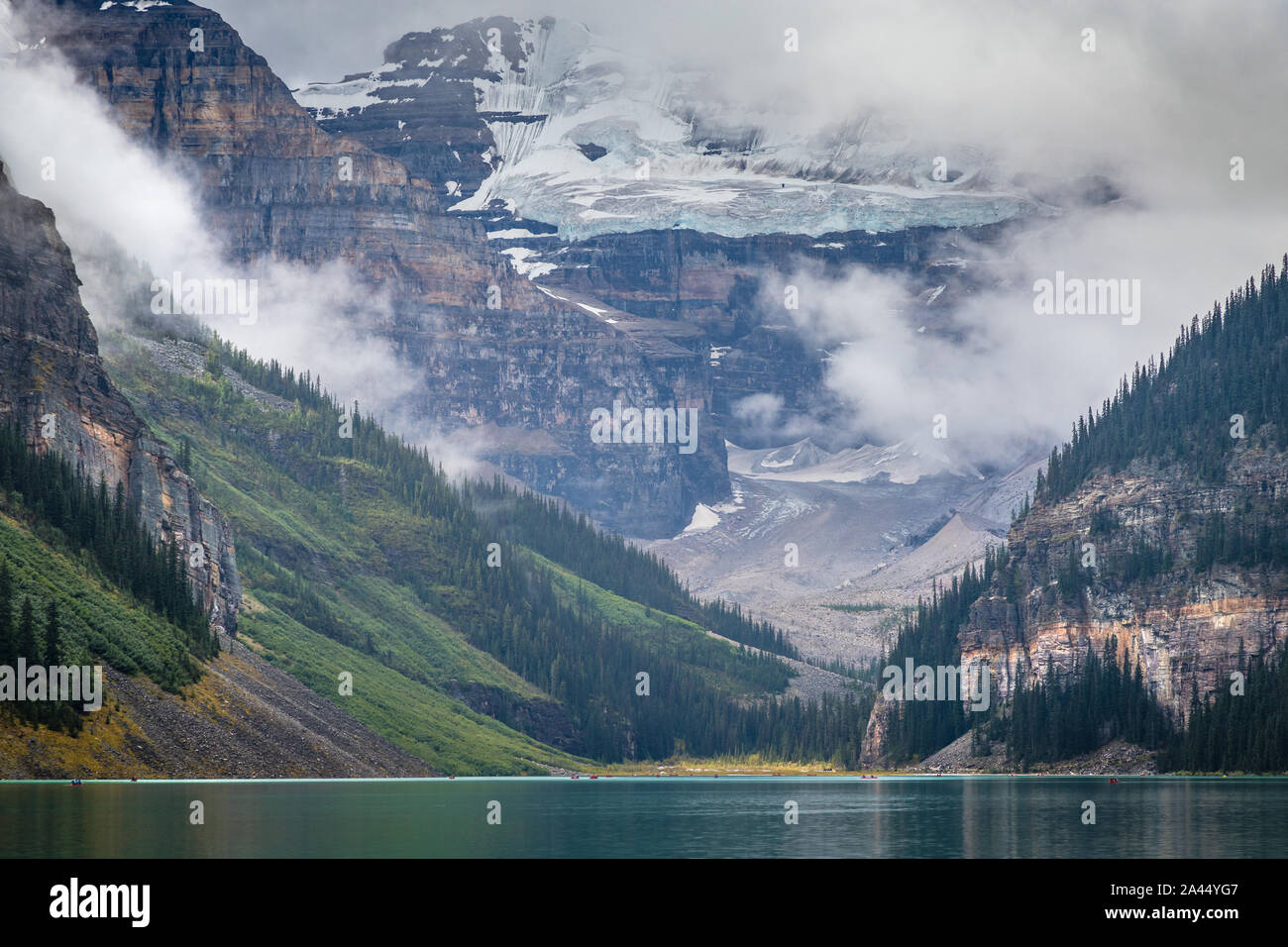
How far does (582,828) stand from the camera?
156 m

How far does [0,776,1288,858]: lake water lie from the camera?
12544 cm

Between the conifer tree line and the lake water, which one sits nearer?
the lake water

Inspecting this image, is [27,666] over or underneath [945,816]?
over

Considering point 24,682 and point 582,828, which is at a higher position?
point 24,682

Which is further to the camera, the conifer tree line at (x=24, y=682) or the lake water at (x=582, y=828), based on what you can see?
the conifer tree line at (x=24, y=682)

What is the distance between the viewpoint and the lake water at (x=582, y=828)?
125438 millimetres

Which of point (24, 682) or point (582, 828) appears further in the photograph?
point (24, 682)
